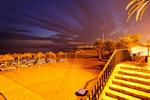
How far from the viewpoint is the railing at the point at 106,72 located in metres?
→ 9.40

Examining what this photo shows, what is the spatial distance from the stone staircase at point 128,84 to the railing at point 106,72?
0.22 metres

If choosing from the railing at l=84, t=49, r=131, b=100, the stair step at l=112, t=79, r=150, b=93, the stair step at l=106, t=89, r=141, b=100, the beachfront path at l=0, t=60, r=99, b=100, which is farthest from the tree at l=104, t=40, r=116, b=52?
the stair step at l=106, t=89, r=141, b=100

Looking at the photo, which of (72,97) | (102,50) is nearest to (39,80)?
(72,97)

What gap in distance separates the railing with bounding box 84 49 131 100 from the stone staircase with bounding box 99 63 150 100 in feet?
0.74

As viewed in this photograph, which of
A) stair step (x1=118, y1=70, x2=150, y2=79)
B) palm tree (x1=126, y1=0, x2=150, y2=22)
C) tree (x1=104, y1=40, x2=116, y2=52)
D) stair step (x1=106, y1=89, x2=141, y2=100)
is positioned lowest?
stair step (x1=106, y1=89, x2=141, y2=100)

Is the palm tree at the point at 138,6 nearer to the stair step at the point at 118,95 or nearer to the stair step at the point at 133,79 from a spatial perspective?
the stair step at the point at 133,79

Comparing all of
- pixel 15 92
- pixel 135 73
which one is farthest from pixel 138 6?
pixel 15 92

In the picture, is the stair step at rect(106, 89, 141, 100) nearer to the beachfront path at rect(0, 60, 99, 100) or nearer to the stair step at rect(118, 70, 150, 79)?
the stair step at rect(118, 70, 150, 79)

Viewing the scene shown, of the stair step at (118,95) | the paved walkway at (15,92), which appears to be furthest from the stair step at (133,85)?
the paved walkway at (15,92)

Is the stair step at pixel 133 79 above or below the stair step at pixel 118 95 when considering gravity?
above

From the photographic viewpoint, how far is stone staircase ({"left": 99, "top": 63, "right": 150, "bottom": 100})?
29.2ft

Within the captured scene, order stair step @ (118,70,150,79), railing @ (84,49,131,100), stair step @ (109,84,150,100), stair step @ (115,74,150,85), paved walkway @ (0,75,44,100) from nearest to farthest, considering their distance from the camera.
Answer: stair step @ (109,84,150,100) → stair step @ (115,74,150,85) → railing @ (84,49,131,100) → stair step @ (118,70,150,79) → paved walkway @ (0,75,44,100)

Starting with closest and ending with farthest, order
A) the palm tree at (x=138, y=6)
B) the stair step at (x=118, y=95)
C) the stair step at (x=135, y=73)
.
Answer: the stair step at (x=118, y=95) < the stair step at (x=135, y=73) < the palm tree at (x=138, y=6)

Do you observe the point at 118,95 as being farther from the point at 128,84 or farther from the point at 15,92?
the point at 15,92
